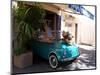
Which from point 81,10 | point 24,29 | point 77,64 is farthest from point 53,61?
→ point 81,10

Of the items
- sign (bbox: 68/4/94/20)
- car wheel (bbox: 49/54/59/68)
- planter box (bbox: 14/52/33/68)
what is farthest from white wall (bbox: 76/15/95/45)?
planter box (bbox: 14/52/33/68)

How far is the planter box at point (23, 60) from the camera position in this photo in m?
2.37

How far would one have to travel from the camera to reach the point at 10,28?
7.68ft

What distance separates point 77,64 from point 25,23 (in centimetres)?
86

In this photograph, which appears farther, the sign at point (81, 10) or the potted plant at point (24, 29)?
the sign at point (81, 10)

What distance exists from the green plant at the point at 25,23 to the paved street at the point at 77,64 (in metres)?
0.23

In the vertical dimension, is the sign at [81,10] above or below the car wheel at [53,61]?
above

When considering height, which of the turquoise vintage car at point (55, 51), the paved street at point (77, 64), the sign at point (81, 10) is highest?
the sign at point (81, 10)

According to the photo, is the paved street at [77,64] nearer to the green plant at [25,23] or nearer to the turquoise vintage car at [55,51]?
the turquoise vintage car at [55,51]

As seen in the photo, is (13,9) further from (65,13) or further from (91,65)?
(91,65)

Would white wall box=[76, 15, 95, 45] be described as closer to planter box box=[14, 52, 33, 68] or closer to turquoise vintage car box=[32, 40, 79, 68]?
turquoise vintage car box=[32, 40, 79, 68]

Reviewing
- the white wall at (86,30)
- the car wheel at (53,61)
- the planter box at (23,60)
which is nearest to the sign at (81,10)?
the white wall at (86,30)

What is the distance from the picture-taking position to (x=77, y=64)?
259cm
